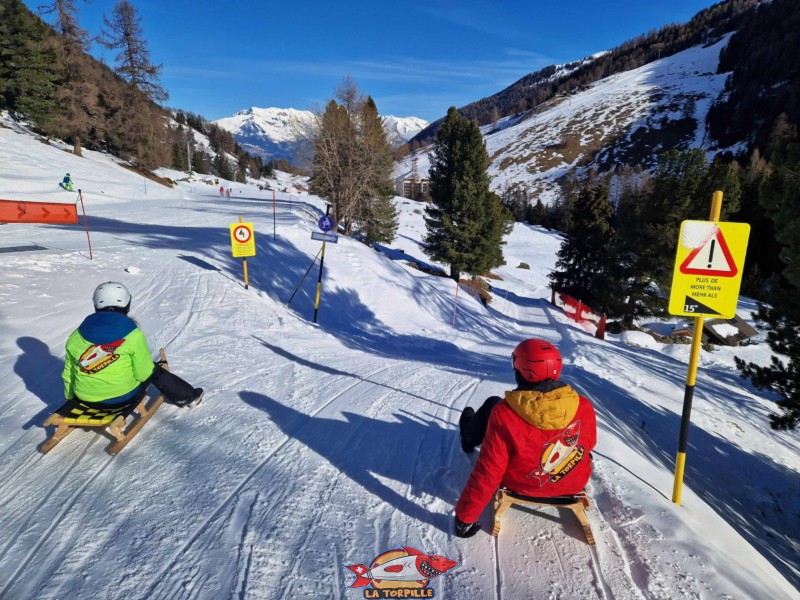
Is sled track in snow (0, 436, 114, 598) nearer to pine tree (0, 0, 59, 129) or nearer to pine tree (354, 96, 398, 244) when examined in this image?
pine tree (354, 96, 398, 244)

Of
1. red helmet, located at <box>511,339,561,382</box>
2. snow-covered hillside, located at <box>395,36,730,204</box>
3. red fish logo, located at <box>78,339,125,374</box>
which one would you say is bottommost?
red fish logo, located at <box>78,339,125,374</box>

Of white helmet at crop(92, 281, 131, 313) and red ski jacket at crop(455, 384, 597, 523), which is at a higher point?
white helmet at crop(92, 281, 131, 313)

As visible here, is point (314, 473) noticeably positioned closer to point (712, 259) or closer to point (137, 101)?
point (712, 259)

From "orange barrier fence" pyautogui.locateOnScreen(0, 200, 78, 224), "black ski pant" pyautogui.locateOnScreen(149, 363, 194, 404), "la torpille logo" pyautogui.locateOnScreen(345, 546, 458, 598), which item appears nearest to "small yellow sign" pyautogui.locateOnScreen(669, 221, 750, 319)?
"la torpille logo" pyautogui.locateOnScreen(345, 546, 458, 598)

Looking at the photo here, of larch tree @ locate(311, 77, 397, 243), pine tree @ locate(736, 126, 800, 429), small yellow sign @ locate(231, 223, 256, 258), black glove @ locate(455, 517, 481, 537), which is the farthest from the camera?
larch tree @ locate(311, 77, 397, 243)

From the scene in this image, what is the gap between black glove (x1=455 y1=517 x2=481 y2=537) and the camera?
2.87 metres

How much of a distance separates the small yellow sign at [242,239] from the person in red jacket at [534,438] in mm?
8850

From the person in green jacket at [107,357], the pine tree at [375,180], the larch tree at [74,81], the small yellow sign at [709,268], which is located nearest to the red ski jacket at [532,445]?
the small yellow sign at [709,268]

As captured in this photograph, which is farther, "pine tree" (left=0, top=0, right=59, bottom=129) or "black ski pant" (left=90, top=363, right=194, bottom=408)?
"pine tree" (left=0, top=0, right=59, bottom=129)

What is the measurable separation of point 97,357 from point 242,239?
687 cm

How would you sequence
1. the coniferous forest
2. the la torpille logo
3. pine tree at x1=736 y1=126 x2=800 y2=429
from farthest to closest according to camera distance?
the coniferous forest
pine tree at x1=736 y1=126 x2=800 y2=429
the la torpille logo

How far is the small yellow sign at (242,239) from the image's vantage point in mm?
10070

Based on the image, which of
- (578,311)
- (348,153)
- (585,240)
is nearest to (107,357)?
(348,153)

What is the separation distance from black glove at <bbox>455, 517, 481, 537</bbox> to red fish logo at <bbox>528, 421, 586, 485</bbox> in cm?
56
